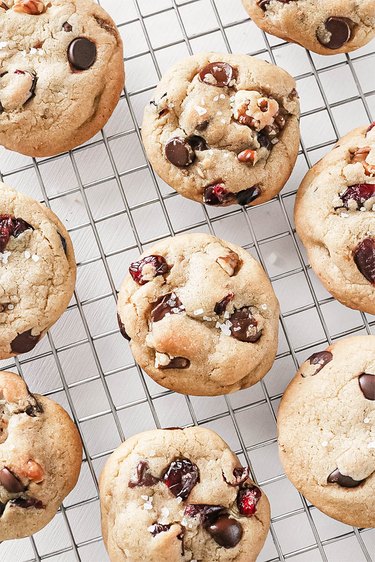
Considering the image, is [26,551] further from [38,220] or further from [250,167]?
[250,167]

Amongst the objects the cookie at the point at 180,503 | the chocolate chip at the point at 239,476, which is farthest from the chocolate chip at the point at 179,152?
the chocolate chip at the point at 239,476

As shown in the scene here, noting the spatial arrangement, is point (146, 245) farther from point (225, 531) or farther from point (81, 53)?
point (225, 531)

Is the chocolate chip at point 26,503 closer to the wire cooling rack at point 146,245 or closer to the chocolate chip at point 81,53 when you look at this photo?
the wire cooling rack at point 146,245

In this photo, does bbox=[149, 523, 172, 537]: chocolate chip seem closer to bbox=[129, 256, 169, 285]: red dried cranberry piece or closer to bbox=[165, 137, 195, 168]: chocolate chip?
Result: bbox=[129, 256, 169, 285]: red dried cranberry piece

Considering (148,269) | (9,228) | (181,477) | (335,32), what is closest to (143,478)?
(181,477)

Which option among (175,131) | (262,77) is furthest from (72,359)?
(262,77)

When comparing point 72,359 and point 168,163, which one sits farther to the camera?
point 72,359
